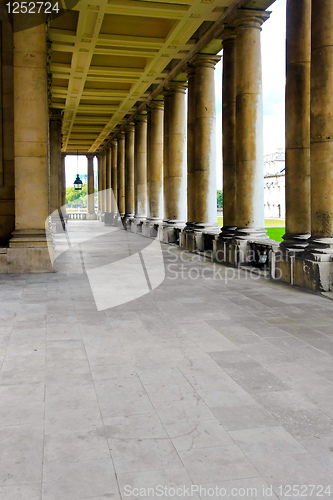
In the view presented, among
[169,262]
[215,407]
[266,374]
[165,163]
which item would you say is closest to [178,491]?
[215,407]

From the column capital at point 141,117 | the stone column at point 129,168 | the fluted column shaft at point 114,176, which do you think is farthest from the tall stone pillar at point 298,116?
the fluted column shaft at point 114,176

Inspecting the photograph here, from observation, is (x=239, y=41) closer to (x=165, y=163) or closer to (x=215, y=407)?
(x=165, y=163)

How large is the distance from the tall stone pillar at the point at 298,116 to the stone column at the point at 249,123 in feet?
16.9

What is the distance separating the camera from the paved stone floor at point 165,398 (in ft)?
20.1

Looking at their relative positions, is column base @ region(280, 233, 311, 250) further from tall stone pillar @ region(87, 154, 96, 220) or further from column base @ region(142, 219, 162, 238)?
tall stone pillar @ region(87, 154, 96, 220)

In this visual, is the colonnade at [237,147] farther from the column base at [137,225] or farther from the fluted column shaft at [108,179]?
the fluted column shaft at [108,179]

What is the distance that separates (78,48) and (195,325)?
100 feet

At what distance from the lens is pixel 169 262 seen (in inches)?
1159

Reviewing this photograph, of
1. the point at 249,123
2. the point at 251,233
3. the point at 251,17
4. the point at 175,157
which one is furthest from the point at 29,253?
the point at 175,157

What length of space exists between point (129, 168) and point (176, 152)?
1019 inches

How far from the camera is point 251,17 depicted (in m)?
27.2

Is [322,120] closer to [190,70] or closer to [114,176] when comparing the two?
[190,70]

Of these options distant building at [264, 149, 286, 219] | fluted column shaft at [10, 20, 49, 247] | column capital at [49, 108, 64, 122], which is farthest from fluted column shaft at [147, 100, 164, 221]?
distant building at [264, 149, 286, 219]

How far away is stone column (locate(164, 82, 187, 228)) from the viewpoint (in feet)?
143
